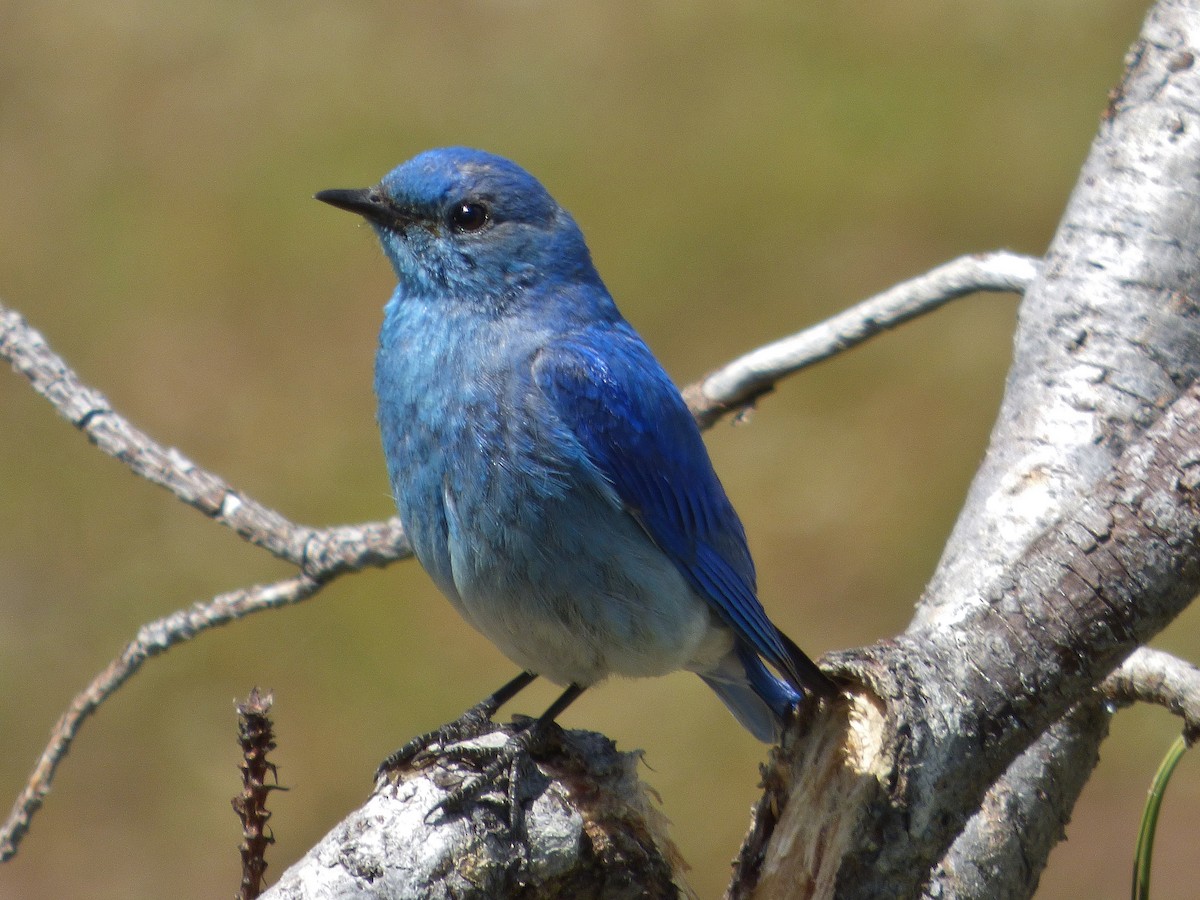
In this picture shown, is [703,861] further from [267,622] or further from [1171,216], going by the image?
[1171,216]

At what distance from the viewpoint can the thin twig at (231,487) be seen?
3.55 m

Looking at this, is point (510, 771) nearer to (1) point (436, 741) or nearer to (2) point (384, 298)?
(1) point (436, 741)

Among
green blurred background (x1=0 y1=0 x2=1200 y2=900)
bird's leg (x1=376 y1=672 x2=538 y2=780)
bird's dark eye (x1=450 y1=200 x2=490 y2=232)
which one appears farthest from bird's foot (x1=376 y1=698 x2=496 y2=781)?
green blurred background (x1=0 y1=0 x2=1200 y2=900)

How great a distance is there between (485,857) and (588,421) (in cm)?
125

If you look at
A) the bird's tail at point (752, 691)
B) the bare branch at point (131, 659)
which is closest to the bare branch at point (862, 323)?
the bird's tail at point (752, 691)

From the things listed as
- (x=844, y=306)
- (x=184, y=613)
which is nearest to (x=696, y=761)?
(x=844, y=306)

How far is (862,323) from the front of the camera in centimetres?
415

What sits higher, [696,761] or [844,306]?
[844,306]

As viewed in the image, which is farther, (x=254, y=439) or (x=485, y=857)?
(x=254, y=439)

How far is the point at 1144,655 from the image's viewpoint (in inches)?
131

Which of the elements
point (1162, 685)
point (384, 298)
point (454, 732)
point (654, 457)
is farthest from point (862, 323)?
point (384, 298)

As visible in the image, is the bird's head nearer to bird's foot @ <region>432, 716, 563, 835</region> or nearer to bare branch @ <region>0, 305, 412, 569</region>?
bare branch @ <region>0, 305, 412, 569</region>

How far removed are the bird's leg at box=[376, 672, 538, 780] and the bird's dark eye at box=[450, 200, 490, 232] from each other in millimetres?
1144

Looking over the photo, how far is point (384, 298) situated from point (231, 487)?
525 cm
